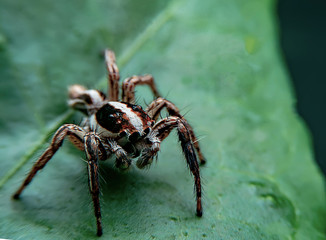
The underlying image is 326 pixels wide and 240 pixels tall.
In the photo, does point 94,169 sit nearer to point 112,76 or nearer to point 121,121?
point 121,121

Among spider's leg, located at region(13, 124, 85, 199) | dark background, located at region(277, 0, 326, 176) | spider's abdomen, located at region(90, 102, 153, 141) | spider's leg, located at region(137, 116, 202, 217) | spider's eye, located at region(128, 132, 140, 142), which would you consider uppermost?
spider's leg, located at region(13, 124, 85, 199)

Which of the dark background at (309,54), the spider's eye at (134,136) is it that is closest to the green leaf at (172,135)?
the spider's eye at (134,136)

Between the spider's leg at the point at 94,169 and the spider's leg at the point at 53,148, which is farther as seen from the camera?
the spider's leg at the point at 53,148

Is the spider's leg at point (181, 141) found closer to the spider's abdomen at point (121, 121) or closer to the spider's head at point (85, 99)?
the spider's abdomen at point (121, 121)

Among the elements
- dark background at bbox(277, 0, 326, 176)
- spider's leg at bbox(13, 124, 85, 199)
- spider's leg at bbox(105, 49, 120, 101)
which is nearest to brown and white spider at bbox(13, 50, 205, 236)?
spider's leg at bbox(13, 124, 85, 199)

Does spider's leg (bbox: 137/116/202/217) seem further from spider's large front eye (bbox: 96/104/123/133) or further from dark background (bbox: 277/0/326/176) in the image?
dark background (bbox: 277/0/326/176)

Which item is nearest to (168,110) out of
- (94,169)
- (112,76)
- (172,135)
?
(172,135)

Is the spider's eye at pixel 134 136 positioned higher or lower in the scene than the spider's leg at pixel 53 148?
lower
